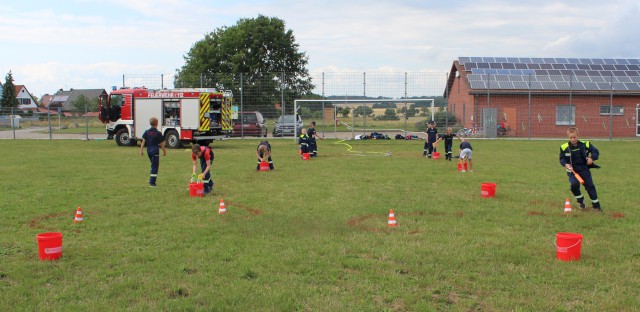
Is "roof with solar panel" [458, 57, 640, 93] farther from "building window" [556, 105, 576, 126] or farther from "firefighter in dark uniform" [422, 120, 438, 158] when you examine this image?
"firefighter in dark uniform" [422, 120, 438, 158]

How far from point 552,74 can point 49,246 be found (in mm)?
37519

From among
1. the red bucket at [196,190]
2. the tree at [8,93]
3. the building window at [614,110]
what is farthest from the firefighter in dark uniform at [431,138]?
the tree at [8,93]

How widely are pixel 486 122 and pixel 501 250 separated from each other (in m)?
30.2

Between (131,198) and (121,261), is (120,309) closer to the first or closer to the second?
(121,261)

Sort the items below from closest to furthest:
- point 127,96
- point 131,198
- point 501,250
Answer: point 501,250, point 131,198, point 127,96

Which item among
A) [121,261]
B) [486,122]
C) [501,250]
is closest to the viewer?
[121,261]

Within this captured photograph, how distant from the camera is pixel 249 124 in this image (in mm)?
35188

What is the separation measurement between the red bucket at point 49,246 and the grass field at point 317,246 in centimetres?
16

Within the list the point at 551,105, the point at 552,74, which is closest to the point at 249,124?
the point at 551,105

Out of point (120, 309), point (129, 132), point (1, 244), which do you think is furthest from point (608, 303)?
point (129, 132)

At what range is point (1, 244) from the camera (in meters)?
7.43

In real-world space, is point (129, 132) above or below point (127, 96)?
below

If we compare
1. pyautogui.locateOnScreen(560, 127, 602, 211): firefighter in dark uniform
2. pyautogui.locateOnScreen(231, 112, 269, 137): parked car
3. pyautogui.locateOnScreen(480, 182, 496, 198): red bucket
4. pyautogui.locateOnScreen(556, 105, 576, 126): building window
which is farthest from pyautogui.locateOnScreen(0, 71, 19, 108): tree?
pyautogui.locateOnScreen(560, 127, 602, 211): firefighter in dark uniform

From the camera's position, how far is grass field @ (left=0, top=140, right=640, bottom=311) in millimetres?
5445
